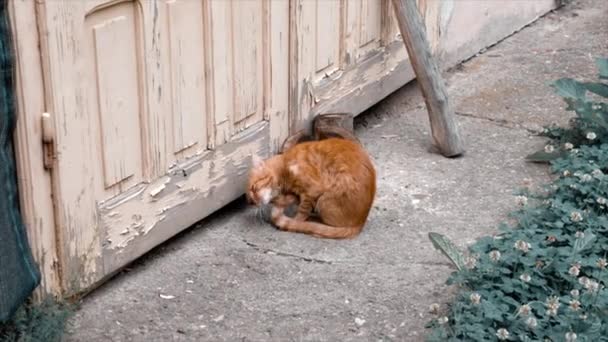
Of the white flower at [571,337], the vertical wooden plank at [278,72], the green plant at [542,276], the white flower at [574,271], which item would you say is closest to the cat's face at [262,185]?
the vertical wooden plank at [278,72]

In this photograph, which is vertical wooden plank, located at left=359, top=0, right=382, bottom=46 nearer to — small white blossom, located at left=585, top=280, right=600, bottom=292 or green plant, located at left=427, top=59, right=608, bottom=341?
green plant, located at left=427, top=59, right=608, bottom=341

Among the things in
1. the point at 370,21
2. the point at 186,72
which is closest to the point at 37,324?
the point at 186,72

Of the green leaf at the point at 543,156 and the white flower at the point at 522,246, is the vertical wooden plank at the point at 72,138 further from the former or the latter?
the green leaf at the point at 543,156

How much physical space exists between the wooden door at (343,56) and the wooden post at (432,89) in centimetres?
28

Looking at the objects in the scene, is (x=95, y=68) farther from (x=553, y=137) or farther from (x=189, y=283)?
(x=553, y=137)

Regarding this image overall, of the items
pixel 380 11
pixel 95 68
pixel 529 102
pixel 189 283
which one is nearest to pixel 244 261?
pixel 189 283

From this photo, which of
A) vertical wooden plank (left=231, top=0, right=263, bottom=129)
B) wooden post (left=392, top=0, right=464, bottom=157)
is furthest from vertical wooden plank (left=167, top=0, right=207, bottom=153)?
wooden post (left=392, top=0, right=464, bottom=157)

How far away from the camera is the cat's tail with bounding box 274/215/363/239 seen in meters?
4.85

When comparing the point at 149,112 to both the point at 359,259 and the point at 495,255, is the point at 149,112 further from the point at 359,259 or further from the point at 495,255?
the point at 495,255

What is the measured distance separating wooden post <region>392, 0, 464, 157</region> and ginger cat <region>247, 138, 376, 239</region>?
971 mm

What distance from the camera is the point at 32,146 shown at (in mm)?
3738

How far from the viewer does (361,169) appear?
4.82m

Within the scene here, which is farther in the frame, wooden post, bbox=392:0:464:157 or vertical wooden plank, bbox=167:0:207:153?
wooden post, bbox=392:0:464:157

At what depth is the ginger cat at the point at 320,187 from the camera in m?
4.80
